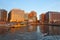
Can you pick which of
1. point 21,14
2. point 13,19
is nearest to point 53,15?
point 21,14

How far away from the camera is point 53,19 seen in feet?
639

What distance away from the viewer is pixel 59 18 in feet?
652

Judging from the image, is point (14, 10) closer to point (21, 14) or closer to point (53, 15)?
point (21, 14)

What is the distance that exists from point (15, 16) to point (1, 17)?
22.6 m

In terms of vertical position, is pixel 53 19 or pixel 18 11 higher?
pixel 18 11

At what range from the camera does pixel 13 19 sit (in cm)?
19200

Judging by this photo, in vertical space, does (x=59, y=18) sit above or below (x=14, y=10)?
below

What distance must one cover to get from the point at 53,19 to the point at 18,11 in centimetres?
5492

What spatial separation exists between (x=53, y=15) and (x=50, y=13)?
18.2 feet

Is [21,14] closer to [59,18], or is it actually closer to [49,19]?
[49,19]

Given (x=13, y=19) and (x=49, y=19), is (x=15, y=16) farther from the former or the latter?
(x=49, y=19)

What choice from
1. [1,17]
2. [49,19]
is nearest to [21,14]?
[1,17]

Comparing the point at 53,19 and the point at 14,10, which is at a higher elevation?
the point at 14,10

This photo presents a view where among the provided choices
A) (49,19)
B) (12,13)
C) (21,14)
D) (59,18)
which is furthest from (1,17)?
(59,18)
